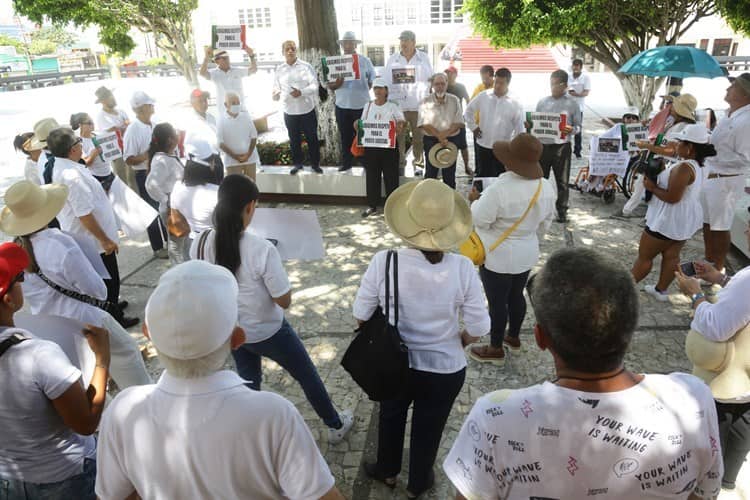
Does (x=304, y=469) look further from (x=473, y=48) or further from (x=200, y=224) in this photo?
(x=473, y=48)

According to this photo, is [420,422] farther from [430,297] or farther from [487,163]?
[487,163]

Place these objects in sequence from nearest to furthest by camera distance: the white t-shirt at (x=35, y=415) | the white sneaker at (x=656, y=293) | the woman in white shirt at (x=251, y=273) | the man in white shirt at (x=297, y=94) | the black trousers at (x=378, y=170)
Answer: the white t-shirt at (x=35, y=415), the woman in white shirt at (x=251, y=273), the white sneaker at (x=656, y=293), the black trousers at (x=378, y=170), the man in white shirt at (x=297, y=94)

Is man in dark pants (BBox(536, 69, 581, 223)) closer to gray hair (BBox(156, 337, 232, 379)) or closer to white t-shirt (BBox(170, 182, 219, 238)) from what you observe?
white t-shirt (BBox(170, 182, 219, 238))

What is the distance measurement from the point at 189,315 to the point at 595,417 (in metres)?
1.12

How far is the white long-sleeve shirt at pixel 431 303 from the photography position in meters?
2.39

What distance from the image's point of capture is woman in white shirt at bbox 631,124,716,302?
13.6 feet

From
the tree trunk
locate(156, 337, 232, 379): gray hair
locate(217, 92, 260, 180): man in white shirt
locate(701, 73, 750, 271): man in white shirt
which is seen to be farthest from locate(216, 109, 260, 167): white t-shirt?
locate(156, 337, 232, 379): gray hair

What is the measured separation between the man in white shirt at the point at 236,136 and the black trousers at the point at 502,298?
4.23 meters

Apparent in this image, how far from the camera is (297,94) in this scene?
25.2 feet

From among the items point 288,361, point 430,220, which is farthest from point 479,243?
point 288,361

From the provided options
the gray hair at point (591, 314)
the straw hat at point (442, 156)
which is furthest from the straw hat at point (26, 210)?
the straw hat at point (442, 156)

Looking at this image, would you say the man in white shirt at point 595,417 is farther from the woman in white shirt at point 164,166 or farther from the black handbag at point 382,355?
the woman in white shirt at point 164,166

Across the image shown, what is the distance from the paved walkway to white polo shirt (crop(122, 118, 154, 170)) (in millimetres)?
1331

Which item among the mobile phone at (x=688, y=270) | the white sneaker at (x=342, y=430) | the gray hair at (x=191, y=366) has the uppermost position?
the gray hair at (x=191, y=366)
